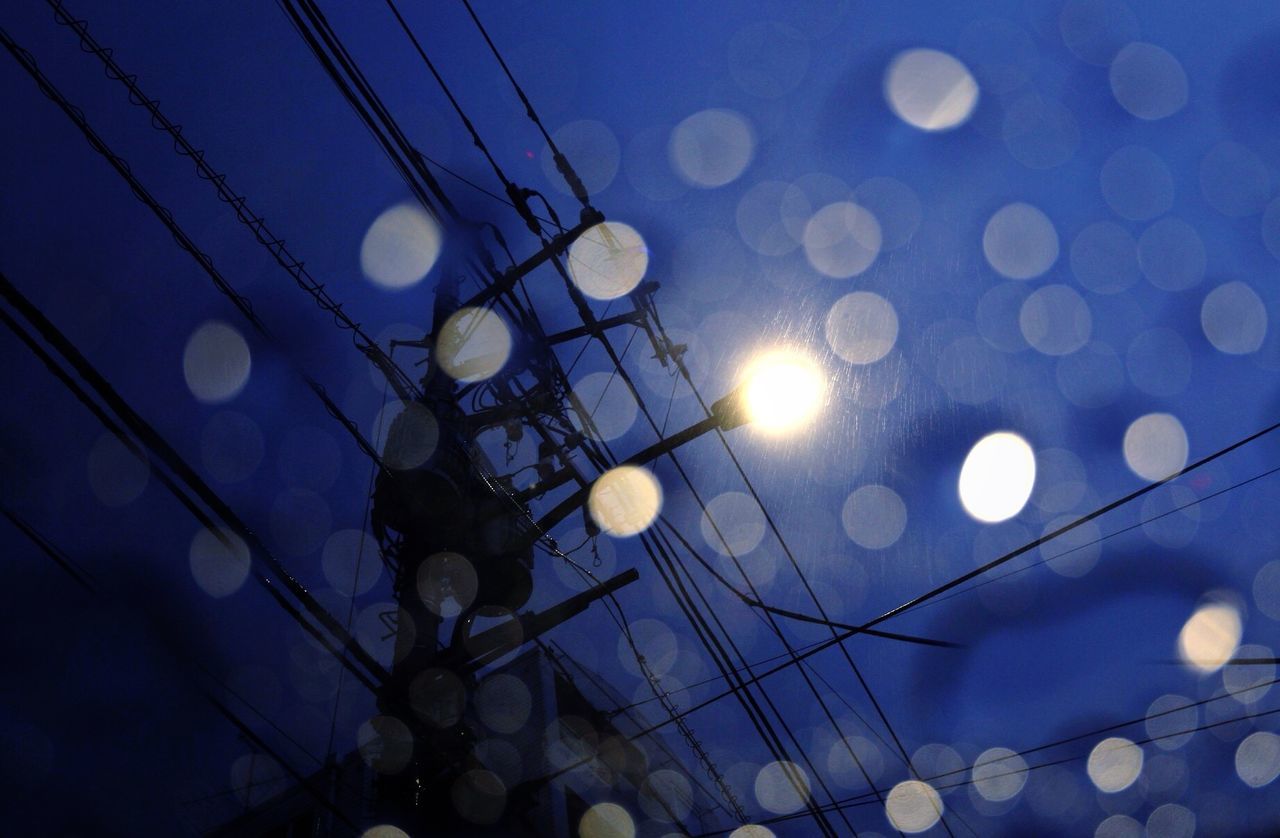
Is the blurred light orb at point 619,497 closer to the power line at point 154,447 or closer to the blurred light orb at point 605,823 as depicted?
the power line at point 154,447

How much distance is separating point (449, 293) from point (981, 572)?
6843 mm

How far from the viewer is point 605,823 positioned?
15461mm

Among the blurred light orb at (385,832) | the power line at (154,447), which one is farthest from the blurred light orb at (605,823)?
the power line at (154,447)

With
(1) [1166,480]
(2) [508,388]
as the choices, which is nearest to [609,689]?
(2) [508,388]

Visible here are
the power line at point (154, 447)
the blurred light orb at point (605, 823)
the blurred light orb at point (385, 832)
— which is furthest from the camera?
the blurred light orb at point (605, 823)

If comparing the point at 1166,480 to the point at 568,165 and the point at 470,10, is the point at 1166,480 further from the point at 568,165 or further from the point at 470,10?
the point at 470,10

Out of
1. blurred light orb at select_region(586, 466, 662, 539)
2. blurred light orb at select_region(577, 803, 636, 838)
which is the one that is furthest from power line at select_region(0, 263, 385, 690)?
blurred light orb at select_region(577, 803, 636, 838)

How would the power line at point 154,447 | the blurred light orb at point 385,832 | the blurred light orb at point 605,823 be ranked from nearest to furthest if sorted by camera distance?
the power line at point 154,447 < the blurred light orb at point 385,832 < the blurred light orb at point 605,823

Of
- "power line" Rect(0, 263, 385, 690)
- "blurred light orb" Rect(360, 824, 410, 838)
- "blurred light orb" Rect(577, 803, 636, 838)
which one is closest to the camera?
"power line" Rect(0, 263, 385, 690)

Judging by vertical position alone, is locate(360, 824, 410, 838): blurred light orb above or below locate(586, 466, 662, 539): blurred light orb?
below

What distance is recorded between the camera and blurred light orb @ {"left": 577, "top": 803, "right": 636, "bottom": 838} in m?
15.3

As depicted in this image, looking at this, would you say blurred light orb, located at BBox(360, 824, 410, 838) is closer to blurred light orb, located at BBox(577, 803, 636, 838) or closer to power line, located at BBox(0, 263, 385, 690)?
power line, located at BBox(0, 263, 385, 690)

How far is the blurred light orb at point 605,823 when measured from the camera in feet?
50.1

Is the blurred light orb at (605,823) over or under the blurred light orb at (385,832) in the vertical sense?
over
